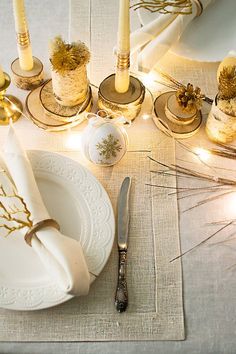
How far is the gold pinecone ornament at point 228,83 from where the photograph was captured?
0.99 m

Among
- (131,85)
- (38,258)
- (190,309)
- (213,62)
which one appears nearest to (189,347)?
(190,309)

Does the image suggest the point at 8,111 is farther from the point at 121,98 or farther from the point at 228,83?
the point at 228,83

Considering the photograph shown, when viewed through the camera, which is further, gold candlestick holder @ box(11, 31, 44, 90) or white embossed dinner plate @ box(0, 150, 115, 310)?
gold candlestick holder @ box(11, 31, 44, 90)

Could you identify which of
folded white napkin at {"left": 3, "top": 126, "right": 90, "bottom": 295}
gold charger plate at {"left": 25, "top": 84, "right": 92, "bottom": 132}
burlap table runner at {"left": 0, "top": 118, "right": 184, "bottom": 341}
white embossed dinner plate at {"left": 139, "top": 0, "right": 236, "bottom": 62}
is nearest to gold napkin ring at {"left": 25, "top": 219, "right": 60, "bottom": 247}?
folded white napkin at {"left": 3, "top": 126, "right": 90, "bottom": 295}

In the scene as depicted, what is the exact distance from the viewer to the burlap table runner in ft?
2.96

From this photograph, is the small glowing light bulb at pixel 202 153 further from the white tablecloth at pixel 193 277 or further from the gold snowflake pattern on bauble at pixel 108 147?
the gold snowflake pattern on bauble at pixel 108 147

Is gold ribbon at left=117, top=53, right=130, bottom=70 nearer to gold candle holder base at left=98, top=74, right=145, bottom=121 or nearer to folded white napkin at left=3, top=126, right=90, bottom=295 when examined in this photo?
gold candle holder base at left=98, top=74, right=145, bottom=121

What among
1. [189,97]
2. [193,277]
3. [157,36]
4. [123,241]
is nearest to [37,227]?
[123,241]

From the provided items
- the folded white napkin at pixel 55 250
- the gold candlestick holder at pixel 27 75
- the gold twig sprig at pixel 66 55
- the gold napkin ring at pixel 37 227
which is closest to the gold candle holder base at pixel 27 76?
the gold candlestick holder at pixel 27 75

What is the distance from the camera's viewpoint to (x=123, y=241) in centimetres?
97

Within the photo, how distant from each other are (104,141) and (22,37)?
0.86 feet

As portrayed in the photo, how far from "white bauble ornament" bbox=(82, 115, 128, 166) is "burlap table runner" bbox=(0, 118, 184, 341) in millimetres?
35

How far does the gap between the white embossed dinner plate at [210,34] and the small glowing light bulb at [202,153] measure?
0.74 ft

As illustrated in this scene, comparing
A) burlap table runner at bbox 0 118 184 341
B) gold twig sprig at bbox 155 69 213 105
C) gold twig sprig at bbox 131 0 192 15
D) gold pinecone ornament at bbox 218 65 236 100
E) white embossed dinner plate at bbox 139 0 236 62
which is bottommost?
burlap table runner at bbox 0 118 184 341
